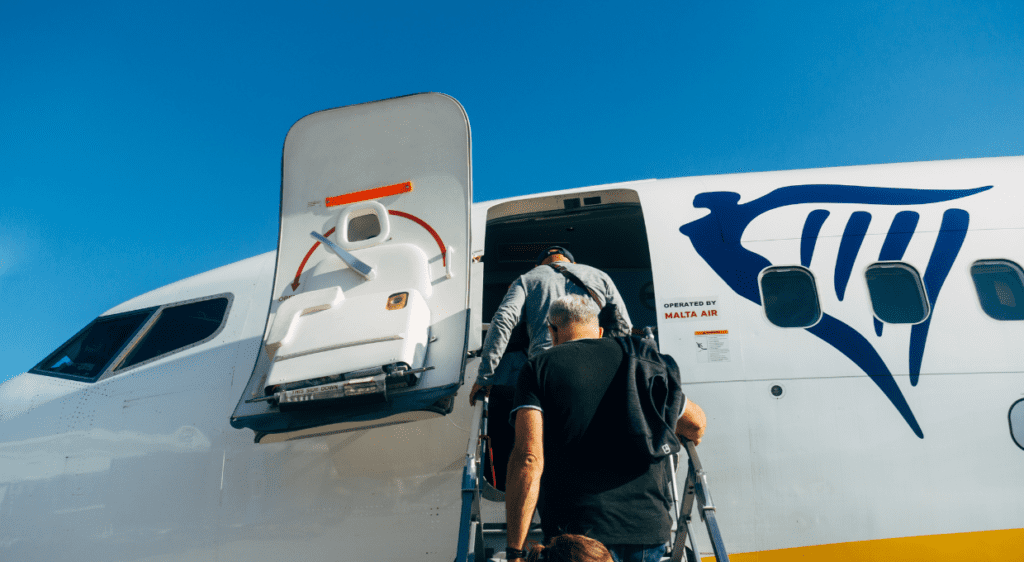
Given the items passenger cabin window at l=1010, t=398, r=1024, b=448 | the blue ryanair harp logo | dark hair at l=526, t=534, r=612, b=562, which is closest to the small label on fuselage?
the blue ryanair harp logo

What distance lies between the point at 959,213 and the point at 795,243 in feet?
3.95

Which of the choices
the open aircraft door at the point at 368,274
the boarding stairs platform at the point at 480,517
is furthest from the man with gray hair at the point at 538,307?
the open aircraft door at the point at 368,274

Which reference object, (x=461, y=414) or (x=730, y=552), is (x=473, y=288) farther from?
(x=730, y=552)

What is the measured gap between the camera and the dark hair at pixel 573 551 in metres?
1.92

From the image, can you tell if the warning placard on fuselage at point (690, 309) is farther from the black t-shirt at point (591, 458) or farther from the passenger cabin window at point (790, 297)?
the black t-shirt at point (591, 458)

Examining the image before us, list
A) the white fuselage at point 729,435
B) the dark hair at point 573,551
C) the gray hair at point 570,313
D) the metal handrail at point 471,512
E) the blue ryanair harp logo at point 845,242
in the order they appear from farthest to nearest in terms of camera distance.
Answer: the blue ryanair harp logo at point 845,242 → the white fuselage at point 729,435 → the gray hair at point 570,313 → the metal handrail at point 471,512 → the dark hair at point 573,551

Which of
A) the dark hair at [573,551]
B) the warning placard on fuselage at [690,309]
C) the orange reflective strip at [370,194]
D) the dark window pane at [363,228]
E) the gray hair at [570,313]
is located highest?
the orange reflective strip at [370,194]

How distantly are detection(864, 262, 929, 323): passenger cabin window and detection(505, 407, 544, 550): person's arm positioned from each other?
3011mm

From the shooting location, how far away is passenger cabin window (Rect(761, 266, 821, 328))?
4.49 meters

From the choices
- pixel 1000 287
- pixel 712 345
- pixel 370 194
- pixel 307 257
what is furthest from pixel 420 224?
pixel 1000 287

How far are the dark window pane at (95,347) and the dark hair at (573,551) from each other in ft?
15.2

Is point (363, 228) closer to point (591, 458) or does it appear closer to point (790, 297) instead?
point (591, 458)

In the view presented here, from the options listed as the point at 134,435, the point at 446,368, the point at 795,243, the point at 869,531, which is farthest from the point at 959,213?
the point at 134,435

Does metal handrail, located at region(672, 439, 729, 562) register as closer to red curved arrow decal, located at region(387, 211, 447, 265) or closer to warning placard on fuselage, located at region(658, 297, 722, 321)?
warning placard on fuselage, located at region(658, 297, 722, 321)
